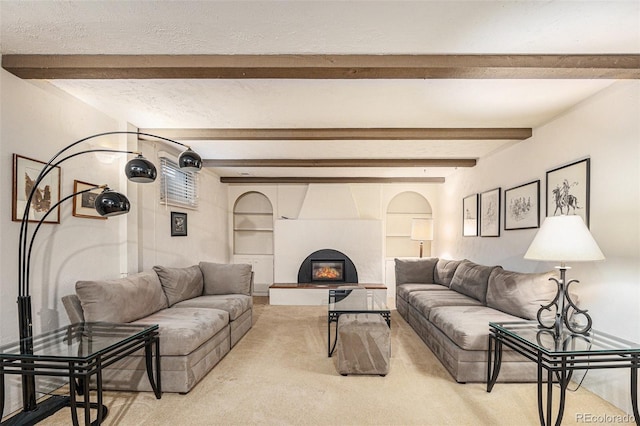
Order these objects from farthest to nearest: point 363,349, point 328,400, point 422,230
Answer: point 422,230, point 363,349, point 328,400

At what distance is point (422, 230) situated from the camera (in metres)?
6.54

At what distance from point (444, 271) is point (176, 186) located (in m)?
4.04

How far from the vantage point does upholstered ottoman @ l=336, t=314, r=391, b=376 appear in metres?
2.97

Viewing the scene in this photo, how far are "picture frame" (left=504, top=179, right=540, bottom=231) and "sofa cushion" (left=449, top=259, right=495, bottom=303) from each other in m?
0.60

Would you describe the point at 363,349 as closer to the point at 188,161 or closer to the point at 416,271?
the point at 188,161

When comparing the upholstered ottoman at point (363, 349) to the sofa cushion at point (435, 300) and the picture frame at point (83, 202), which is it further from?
the picture frame at point (83, 202)

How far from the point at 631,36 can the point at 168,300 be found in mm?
4234

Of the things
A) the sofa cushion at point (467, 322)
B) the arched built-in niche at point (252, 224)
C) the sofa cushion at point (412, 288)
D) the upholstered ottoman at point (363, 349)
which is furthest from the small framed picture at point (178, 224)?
the sofa cushion at point (467, 322)

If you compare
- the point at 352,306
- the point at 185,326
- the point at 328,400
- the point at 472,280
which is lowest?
the point at 328,400

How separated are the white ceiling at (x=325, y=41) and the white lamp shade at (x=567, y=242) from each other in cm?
107

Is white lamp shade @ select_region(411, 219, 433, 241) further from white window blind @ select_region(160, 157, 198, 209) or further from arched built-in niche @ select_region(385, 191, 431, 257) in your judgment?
white window blind @ select_region(160, 157, 198, 209)

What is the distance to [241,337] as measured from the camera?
13.4 feet

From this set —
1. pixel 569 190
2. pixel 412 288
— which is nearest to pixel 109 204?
pixel 569 190

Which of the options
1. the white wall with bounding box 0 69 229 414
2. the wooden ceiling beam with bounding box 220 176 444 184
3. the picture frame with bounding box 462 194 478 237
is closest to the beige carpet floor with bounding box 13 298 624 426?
the white wall with bounding box 0 69 229 414
